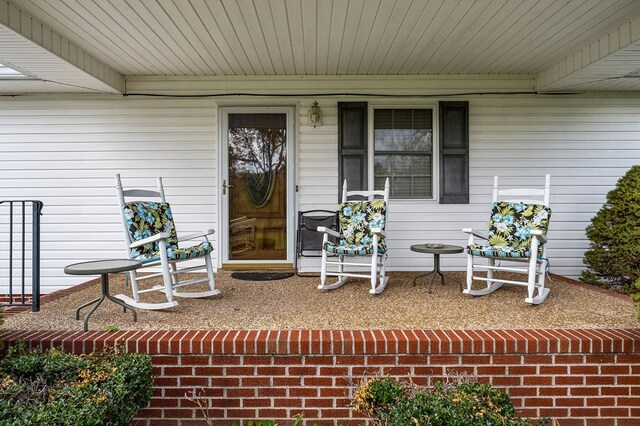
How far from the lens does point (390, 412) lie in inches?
76.8

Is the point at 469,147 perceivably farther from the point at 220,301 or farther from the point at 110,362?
the point at 110,362

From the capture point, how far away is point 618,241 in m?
4.04

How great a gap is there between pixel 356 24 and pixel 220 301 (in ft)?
8.80

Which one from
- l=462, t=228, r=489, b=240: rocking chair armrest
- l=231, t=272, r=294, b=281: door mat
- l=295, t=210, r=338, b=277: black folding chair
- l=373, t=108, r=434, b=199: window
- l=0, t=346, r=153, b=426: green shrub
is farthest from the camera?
l=373, t=108, r=434, b=199: window

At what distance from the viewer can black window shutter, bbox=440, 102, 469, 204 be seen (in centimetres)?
484

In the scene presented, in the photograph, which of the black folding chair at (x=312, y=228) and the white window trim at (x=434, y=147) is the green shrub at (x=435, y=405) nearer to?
the black folding chair at (x=312, y=228)

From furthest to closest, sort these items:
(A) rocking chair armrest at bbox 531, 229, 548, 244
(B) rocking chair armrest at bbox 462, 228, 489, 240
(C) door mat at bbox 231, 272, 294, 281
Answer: (C) door mat at bbox 231, 272, 294, 281 → (B) rocking chair armrest at bbox 462, 228, 489, 240 → (A) rocking chair armrest at bbox 531, 229, 548, 244

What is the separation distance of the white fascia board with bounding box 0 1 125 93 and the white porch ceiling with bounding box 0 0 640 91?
67mm

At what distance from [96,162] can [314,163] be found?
2696 millimetres

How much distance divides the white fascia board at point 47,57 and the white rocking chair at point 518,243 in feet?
13.4

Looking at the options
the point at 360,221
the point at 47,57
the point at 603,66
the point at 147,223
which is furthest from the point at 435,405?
the point at 47,57

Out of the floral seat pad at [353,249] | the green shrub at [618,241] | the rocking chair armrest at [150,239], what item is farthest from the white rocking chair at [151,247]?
the green shrub at [618,241]

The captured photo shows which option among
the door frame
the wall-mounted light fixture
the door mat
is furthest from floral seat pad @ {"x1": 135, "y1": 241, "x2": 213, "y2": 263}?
the wall-mounted light fixture

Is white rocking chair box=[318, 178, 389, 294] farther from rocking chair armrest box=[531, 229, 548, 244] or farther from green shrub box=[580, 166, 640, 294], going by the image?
green shrub box=[580, 166, 640, 294]
